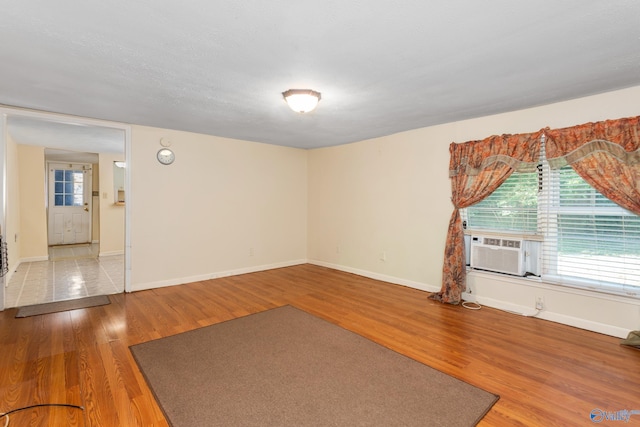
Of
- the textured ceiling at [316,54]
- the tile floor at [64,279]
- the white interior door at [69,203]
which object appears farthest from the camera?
the white interior door at [69,203]

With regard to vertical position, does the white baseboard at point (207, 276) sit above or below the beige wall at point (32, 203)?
below


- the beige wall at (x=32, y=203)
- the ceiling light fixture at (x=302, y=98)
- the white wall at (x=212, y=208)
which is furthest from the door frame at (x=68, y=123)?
the beige wall at (x=32, y=203)

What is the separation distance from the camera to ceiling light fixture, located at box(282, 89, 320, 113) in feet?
8.96

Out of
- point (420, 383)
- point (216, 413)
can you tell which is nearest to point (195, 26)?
point (216, 413)

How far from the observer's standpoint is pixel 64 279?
478 cm

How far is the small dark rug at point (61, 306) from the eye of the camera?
134 inches

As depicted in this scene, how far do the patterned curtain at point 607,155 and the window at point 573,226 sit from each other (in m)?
0.13

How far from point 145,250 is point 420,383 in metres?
3.86

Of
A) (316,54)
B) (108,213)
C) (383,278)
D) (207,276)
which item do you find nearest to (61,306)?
(207,276)

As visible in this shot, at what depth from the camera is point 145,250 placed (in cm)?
426

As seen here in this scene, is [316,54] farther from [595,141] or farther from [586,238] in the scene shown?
[586,238]

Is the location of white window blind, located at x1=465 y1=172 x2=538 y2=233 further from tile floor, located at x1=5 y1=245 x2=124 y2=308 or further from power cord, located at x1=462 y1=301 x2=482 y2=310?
tile floor, located at x1=5 y1=245 x2=124 y2=308

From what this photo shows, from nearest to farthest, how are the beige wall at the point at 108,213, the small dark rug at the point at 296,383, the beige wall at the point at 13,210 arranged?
1. the small dark rug at the point at 296,383
2. the beige wall at the point at 13,210
3. the beige wall at the point at 108,213

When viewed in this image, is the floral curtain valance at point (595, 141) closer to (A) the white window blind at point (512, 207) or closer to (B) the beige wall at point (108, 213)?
(A) the white window blind at point (512, 207)
